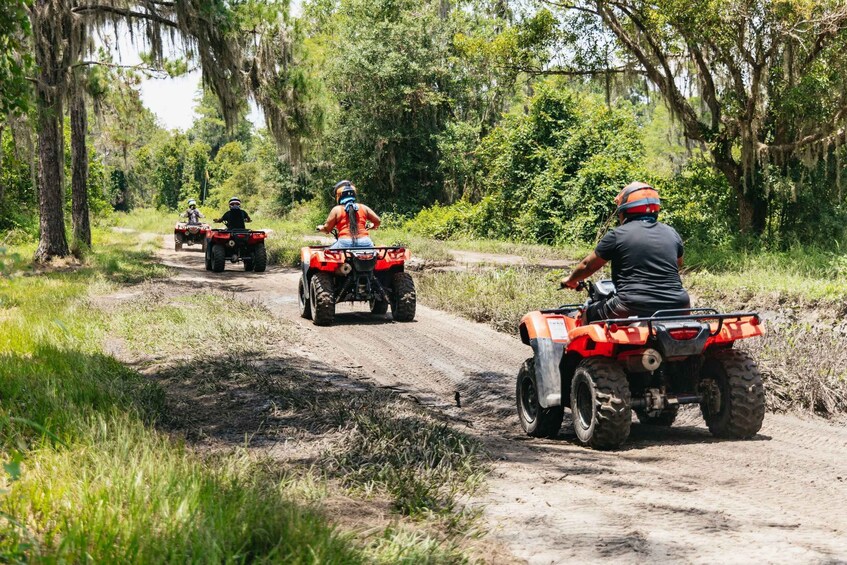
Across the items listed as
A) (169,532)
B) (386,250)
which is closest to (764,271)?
(386,250)

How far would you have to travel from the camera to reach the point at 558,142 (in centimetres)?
2714

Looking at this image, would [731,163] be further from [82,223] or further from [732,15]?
[82,223]

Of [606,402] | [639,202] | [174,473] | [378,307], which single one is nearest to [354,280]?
[378,307]

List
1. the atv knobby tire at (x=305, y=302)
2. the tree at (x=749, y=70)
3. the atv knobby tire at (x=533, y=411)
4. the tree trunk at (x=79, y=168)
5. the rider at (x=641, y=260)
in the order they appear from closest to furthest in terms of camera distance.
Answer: the rider at (x=641, y=260)
the atv knobby tire at (x=533, y=411)
the atv knobby tire at (x=305, y=302)
the tree at (x=749, y=70)
the tree trunk at (x=79, y=168)

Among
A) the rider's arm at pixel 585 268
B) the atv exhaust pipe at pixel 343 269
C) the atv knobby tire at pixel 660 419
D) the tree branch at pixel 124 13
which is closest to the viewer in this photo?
the rider's arm at pixel 585 268

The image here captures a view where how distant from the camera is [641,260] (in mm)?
5703

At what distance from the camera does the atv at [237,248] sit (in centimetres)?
1930

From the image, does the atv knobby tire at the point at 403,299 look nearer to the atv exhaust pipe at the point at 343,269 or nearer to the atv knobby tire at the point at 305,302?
the atv exhaust pipe at the point at 343,269

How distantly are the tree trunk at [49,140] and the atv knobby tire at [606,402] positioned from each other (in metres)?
13.4

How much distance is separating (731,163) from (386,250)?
34.4 ft

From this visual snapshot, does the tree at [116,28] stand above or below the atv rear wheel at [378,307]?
above

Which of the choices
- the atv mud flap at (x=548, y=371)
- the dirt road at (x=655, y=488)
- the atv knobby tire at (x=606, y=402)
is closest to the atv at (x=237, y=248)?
the dirt road at (x=655, y=488)

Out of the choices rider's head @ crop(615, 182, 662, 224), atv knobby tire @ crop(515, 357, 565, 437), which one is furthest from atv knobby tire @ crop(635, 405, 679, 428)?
rider's head @ crop(615, 182, 662, 224)

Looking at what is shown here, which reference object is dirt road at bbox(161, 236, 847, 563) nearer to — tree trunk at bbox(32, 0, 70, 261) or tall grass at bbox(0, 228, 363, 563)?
tall grass at bbox(0, 228, 363, 563)
